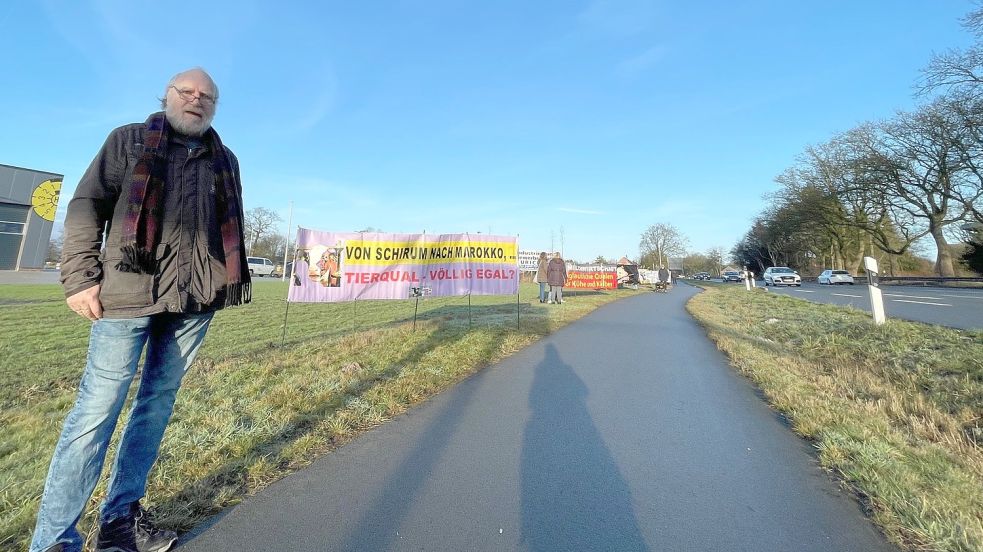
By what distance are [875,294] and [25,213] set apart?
49.5 metres

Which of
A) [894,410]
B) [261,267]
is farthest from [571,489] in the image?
[261,267]

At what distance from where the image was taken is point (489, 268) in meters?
8.54

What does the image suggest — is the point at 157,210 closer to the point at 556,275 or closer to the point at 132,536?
the point at 132,536

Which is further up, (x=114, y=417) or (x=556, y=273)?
(x=556, y=273)

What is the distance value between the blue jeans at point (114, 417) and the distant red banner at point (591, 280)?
24.6m

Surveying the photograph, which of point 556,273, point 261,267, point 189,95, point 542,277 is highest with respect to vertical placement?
point 261,267

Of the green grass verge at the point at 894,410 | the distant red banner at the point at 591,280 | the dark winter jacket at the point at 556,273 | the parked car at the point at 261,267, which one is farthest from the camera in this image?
the parked car at the point at 261,267

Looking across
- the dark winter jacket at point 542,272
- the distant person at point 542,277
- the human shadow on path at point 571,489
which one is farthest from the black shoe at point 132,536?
the dark winter jacket at point 542,272

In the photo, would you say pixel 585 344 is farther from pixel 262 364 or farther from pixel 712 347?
pixel 262 364

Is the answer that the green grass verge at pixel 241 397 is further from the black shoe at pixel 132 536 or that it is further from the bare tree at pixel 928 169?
the bare tree at pixel 928 169

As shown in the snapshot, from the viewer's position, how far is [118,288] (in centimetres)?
182

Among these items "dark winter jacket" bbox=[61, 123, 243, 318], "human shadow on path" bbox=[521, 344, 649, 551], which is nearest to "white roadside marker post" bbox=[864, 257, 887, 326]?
"human shadow on path" bbox=[521, 344, 649, 551]

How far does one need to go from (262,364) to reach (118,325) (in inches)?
144

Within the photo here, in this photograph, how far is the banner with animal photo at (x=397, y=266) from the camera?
7.13m
